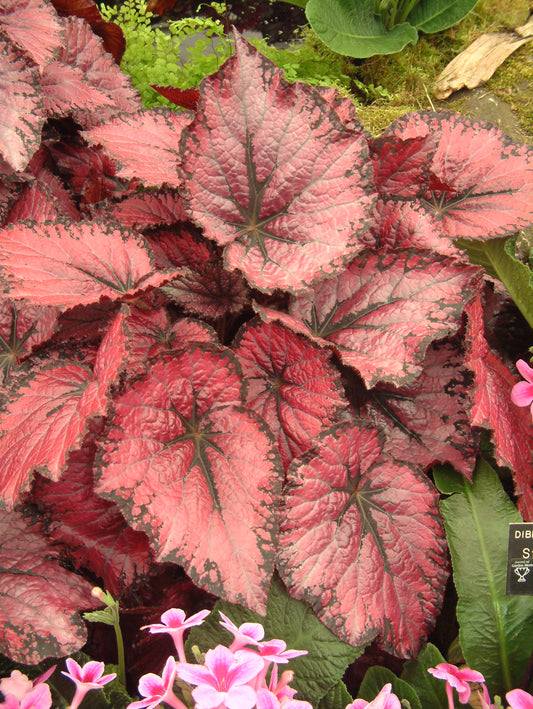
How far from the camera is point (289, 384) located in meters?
1.11

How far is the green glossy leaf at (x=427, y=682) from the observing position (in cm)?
97

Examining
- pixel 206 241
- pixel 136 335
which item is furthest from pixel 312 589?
pixel 206 241

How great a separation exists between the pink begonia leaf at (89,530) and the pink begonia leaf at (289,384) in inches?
13.2

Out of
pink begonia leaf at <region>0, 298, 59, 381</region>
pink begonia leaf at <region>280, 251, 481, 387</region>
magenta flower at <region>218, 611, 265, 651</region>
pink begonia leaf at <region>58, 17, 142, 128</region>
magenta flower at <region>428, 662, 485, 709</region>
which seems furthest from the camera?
pink begonia leaf at <region>58, 17, 142, 128</region>

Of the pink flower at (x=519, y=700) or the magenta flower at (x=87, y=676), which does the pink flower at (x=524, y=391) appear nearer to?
the pink flower at (x=519, y=700)

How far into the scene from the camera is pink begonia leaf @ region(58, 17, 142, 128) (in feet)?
5.45

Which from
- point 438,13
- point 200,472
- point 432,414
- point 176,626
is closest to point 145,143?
point 200,472

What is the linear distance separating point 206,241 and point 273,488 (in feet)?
1.78

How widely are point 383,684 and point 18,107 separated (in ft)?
4.44

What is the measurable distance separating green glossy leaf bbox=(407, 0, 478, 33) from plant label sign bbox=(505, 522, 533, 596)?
2.02 meters

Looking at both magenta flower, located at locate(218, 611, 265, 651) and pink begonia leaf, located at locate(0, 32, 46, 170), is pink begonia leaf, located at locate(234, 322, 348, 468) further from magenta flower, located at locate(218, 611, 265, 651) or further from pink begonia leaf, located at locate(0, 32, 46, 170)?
pink begonia leaf, located at locate(0, 32, 46, 170)

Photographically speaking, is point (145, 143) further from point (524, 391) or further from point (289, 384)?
point (524, 391)

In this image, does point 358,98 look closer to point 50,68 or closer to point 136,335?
point 50,68

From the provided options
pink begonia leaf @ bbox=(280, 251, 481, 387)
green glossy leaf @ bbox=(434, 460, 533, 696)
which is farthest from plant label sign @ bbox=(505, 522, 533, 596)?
pink begonia leaf @ bbox=(280, 251, 481, 387)
